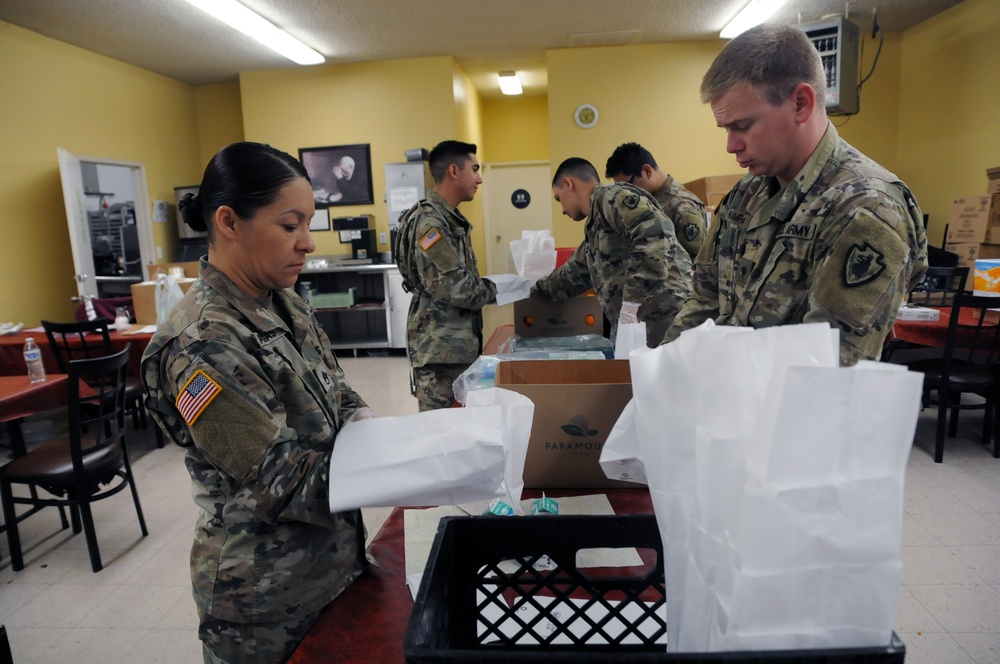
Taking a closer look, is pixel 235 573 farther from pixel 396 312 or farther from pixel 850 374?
pixel 396 312

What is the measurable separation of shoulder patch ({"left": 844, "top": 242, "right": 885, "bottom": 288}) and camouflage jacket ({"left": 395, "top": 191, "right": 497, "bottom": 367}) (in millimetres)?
1568

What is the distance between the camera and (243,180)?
3.15 feet

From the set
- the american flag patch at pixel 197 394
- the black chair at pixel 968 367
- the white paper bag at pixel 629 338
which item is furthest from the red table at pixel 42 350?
the black chair at pixel 968 367

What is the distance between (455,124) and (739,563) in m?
6.61

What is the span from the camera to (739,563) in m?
0.41

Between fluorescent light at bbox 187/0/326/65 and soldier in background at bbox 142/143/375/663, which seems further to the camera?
fluorescent light at bbox 187/0/326/65

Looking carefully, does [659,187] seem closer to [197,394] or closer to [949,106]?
[197,394]

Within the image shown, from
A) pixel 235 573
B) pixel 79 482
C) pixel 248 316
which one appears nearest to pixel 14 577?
pixel 79 482

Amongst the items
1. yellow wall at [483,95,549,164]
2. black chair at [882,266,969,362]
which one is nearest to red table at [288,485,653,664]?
black chair at [882,266,969,362]

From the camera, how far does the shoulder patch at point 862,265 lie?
0.99m

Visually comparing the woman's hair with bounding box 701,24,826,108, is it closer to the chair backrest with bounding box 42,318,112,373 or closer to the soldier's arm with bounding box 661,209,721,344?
the soldier's arm with bounding box 661,209,721,344

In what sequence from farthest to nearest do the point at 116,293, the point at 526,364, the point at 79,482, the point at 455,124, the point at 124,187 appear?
1. the point at 124,187
2. the point at 455,124
3. the point at 116,293
4. the point at 79,482
5. the point at 526,364

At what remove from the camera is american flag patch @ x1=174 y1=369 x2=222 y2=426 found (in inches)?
32.3

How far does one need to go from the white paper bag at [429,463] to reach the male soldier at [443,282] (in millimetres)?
1631
